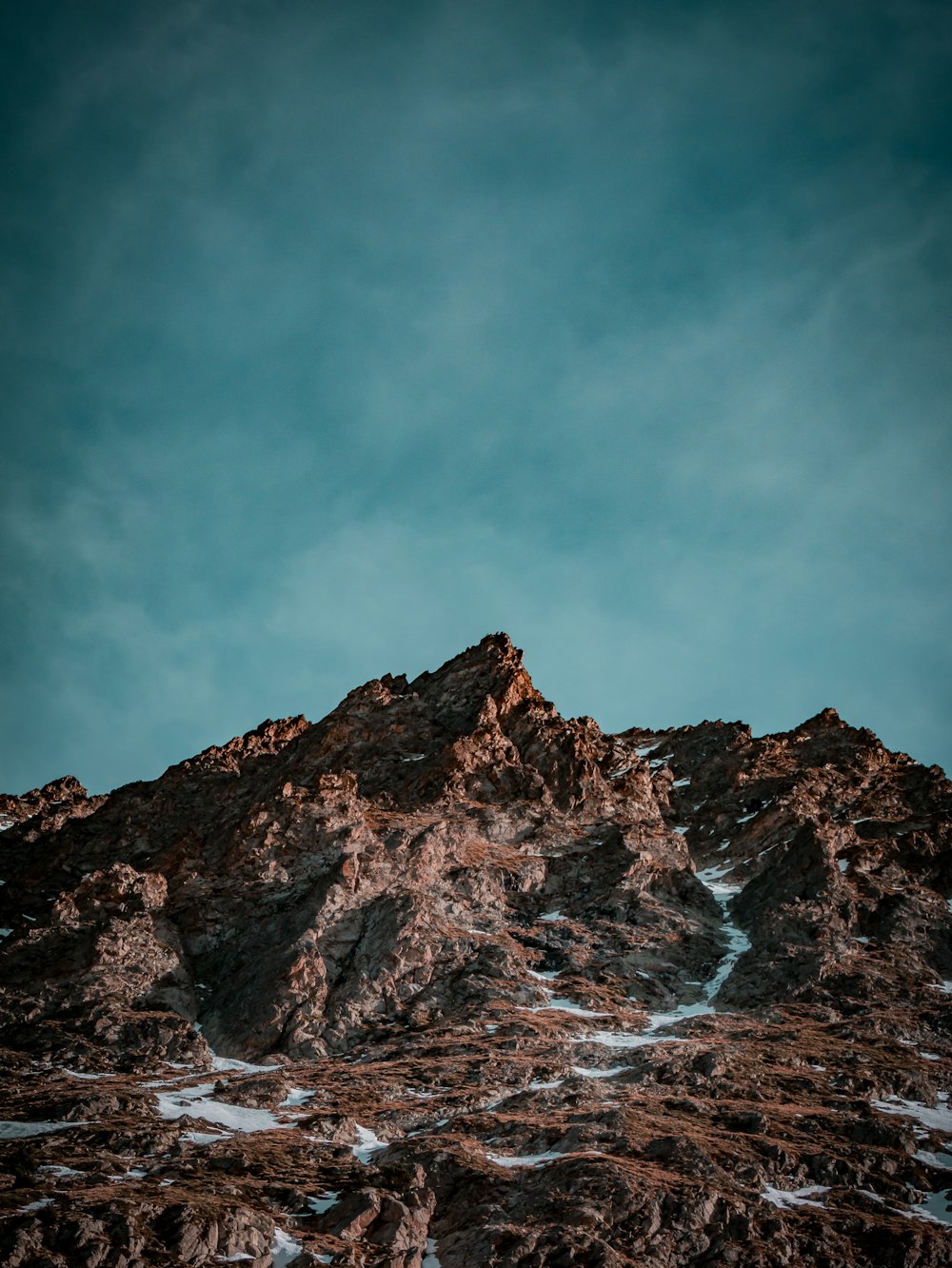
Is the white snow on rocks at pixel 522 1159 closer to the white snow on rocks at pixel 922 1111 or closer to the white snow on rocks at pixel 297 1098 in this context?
the white snow on rocks at pixel 297 1098

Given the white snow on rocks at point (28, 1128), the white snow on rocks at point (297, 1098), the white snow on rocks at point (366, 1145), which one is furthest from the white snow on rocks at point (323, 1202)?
the white snow on rocks at point (297, 1098)

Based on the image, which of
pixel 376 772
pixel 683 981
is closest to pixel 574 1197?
pixel 683 981

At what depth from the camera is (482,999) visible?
72.4 meters

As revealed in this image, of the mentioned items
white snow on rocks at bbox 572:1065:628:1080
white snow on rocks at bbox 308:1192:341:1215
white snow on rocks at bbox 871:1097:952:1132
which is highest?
white snow on rocks at bbox 572:1065:628:1080

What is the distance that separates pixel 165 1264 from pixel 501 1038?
121 feet

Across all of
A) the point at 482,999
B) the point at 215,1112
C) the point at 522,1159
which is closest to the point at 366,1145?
the point at 522,1159

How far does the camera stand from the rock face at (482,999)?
36438 mm

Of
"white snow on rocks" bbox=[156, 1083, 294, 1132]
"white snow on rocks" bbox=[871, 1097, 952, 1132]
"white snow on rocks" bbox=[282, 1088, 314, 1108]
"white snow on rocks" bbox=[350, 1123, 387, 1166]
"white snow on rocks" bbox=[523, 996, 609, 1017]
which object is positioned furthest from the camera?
"white snow on rocks" bbox=[523, 996, 609, 1017]

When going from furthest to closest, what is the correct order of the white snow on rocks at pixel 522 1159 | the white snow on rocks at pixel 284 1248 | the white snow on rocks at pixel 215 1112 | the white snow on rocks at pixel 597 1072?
the white snow on rocks at pixel 597 1072
the white snow on rocks at pixel 215 1112
the white snow on rocks at pixel 522 1159
the white snow on rocks at pixel 284 1248

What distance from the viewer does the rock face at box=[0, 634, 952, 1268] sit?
36.4m

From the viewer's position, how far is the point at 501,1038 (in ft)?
212

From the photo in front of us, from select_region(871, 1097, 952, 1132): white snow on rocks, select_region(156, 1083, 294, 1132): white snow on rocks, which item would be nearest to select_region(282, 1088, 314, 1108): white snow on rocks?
select_region(156, 1083, 294, 1132): white snow on rocks

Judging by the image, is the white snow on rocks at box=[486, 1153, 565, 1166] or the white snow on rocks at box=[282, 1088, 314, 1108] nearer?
the white snow on rocks at box=[486, 1153, 565, 1166]

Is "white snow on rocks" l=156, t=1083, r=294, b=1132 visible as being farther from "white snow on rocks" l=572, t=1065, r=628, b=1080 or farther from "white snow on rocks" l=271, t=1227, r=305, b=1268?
"white snow on rocks" l=572, t=1065, r=628, b=1080
